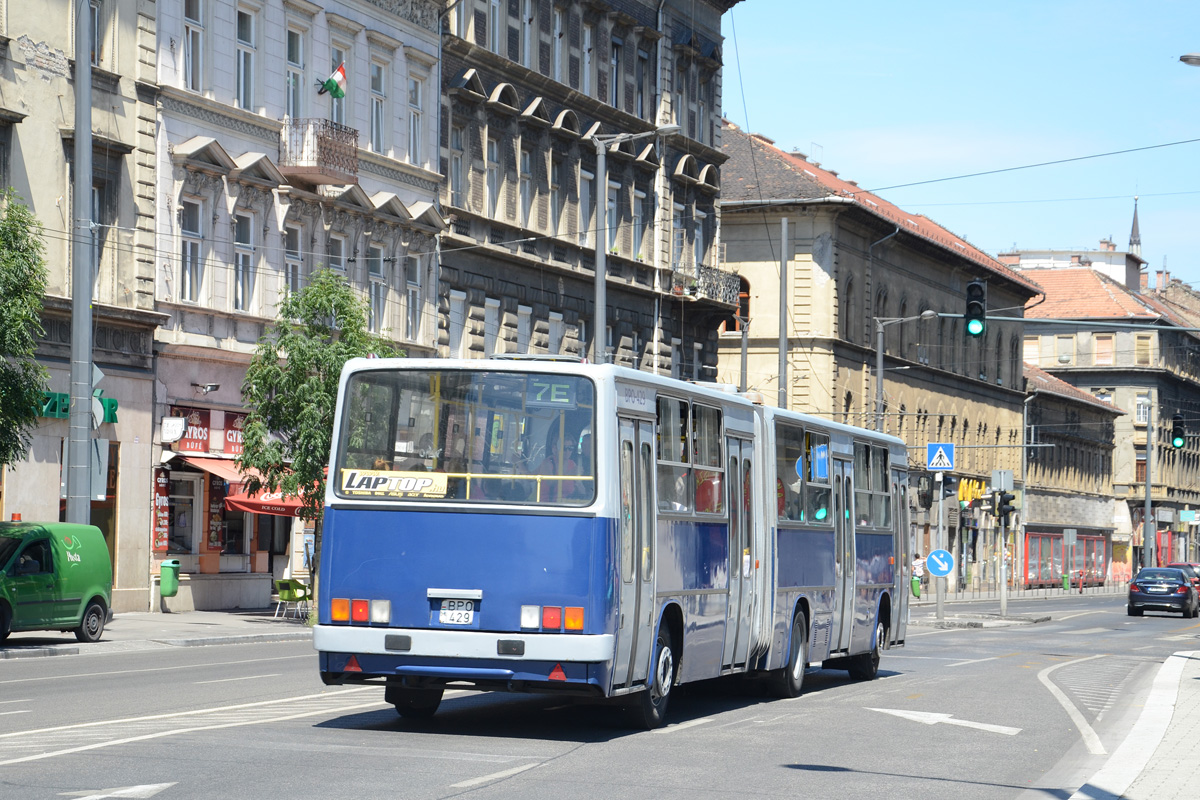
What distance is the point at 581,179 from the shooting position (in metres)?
50.3

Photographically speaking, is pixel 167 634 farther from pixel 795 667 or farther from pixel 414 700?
pixel 414 700

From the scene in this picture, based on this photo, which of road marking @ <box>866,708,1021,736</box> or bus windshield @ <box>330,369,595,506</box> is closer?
bus windshield @ <box>330,369,595,506</box>

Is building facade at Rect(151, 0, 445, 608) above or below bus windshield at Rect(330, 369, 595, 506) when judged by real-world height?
above

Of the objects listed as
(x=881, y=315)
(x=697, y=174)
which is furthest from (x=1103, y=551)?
(x=697, y=174)

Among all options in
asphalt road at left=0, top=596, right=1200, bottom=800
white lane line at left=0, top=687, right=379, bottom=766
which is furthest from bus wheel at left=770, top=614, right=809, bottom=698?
white lane line at left=0, top=687, right=379, bottom=766

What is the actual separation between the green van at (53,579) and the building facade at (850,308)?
35.6 metres

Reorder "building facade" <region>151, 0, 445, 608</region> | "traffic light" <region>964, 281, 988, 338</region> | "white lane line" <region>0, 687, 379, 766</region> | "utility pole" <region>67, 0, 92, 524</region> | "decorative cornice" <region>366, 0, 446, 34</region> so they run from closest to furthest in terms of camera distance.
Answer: "white lane line" <region>0, 687, 379, 766</region> → "utility pole" <region>67, 0, 92, 524</region> → "traffic light" <region>964, 281, 988, 338</region> → "building facade" <region>151, 0, 445, 608</region> → "decorative cornice" <region>366, 0, 446, 34</region>

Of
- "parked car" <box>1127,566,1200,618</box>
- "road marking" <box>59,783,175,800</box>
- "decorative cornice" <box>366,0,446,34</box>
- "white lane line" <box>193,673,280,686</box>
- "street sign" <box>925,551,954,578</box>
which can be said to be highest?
"decorative cornice" <box>366,0,446,34</box>

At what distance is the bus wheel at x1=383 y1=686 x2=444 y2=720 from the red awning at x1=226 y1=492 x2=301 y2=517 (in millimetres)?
20438

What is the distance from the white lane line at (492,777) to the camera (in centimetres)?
1120

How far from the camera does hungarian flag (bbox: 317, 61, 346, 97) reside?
129 feet

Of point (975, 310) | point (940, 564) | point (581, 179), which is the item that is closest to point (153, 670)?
point (975, 310)

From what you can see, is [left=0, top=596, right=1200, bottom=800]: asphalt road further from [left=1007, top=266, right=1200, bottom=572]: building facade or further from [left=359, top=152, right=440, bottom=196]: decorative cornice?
[left=1007, top=266, right=1200, bottom=572]: building facade

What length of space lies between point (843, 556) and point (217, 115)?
19.6 m
